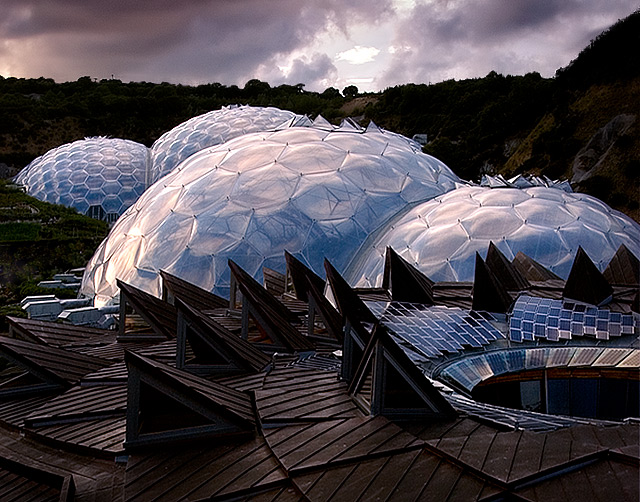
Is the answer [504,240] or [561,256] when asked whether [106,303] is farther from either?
[561,256]

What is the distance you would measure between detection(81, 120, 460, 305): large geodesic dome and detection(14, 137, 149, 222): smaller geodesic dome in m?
24.5

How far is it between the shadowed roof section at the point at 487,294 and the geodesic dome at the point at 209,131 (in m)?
36.6

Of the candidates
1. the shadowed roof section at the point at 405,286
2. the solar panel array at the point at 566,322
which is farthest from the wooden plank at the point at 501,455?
the shadowed roof section at the point at 405,286

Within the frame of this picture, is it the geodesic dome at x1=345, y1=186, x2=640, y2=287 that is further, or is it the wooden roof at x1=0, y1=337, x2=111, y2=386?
the geodesic dome at x1=345, y1=186, x2=640, y2=287

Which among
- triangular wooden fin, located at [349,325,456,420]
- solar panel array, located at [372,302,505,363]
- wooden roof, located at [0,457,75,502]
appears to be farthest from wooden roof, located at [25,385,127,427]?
solar panel array, located at [372,302,505,363]

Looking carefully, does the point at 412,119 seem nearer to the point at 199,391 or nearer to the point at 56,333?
the point at 56,333

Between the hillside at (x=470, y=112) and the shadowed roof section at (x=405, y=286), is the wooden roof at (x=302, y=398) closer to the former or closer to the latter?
the shadowed roof section at (x=405, y=286)

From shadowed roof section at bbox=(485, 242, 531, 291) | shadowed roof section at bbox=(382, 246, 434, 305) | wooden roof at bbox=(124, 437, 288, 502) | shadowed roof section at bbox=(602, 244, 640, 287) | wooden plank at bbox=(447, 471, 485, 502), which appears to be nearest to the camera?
wooden plank at bbox=(447, 471, 485, 502)

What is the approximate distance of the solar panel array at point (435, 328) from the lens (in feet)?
35.4

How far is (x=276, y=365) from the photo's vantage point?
31.3ft

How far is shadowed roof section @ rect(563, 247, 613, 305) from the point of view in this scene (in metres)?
12.7

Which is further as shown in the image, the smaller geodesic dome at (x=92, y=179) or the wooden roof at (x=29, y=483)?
the smaller geodesic dome at (x=92, y=179)

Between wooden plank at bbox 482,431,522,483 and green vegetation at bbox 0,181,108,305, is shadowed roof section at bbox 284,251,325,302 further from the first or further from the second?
green vegetation at bbox 0,181,108,305

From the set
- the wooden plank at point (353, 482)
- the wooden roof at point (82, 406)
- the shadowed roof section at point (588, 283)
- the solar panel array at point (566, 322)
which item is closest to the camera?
the wooden plank at point (353, 482)
